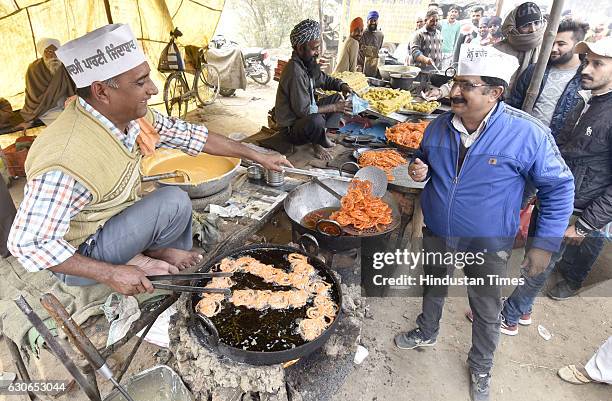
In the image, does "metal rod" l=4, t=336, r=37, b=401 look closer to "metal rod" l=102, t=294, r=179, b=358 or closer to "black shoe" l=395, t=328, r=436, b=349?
"metal rod" l=102, t=294, r=179, b=358

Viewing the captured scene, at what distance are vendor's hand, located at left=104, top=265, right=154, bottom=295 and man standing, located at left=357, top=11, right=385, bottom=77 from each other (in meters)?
→ 9.39

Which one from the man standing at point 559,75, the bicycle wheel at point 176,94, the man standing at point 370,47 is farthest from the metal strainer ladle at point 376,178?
the bicycle wheel at point 176,94

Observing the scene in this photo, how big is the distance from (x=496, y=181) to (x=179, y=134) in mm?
2703

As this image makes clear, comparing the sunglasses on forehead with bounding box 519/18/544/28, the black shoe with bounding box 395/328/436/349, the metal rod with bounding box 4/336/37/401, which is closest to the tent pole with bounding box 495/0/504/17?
the sunglasses on forehead with bounding box 519/18/544/28

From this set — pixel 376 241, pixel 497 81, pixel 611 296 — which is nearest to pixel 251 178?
pixel 376 241

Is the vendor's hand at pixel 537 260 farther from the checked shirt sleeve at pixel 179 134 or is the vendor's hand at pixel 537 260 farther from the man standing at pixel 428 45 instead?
the man standing at pixel 428 45

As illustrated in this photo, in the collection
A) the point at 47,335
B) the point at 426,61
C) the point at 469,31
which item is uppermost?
the point at 469,31

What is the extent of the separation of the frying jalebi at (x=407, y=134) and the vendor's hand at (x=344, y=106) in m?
0.87

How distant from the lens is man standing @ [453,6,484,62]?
10.6m

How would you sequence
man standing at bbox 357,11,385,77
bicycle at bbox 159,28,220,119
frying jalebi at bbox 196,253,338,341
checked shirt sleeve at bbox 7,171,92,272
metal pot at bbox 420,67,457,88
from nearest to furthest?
checked shirt sleeve at bbox 7,171,92,272, frying jalebi at bbox 196,253,338,341, metal pot at bbox 420,67,457,88, bicycle at bbox 159,28,220,119, man standing at bbox 357,11,385,77

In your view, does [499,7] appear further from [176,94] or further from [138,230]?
[138,230]

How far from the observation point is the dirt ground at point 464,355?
10.6 ft

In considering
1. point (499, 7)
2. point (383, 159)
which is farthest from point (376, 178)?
point (499, 7)

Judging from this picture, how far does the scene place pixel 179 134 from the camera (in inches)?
128
